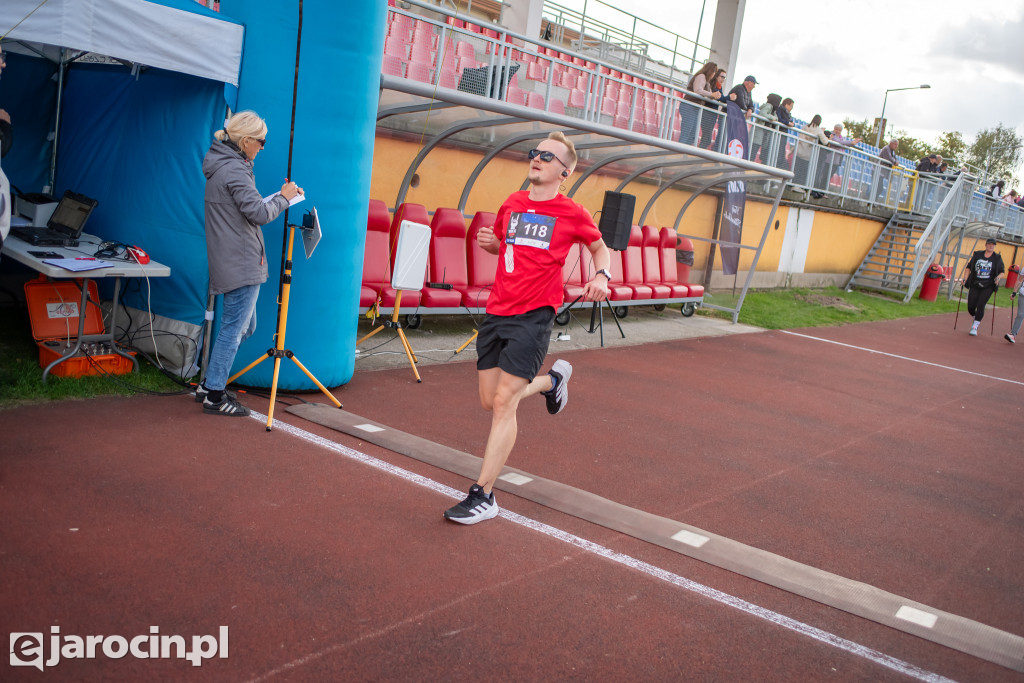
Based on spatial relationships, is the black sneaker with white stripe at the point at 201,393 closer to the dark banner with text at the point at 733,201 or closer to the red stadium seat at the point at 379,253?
the red stadium seat at the point at 379,253

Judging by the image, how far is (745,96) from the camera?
1730cm

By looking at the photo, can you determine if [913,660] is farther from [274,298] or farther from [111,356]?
[111,356]

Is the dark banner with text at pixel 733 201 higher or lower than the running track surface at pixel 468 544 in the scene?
higher

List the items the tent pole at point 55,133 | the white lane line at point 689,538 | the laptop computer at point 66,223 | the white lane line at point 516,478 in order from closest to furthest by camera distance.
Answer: the white lane line at point 689,538 → the white lane line at point 516,478 → the laptop computer at point 66,223 → the tent pole at point 55,133

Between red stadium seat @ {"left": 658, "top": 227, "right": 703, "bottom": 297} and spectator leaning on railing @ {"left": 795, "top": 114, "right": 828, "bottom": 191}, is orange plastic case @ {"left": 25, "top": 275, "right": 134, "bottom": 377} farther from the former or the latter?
spectator leaning on railing @ {"left": 795, "top": 114, "right": 828, "bottom": 191}

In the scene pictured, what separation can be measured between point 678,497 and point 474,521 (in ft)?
5.25

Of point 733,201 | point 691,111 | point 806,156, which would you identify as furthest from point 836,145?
point 733,201

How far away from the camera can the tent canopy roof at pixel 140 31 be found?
4.81 metres

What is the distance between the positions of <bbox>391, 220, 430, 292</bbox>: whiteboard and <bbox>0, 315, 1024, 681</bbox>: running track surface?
3.05ft

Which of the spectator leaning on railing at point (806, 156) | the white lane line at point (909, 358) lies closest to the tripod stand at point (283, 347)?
the white lane line at point (909, 358)

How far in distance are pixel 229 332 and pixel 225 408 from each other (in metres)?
0.53

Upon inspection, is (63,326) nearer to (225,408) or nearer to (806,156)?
(225,408)

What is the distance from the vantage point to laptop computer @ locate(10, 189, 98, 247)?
6.16 meters

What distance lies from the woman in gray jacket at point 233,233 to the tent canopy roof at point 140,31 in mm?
532
